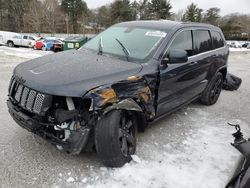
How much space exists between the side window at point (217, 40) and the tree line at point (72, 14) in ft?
154

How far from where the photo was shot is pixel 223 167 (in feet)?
10.8

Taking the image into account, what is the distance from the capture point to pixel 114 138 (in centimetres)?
281

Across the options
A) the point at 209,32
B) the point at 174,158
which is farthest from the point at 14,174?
the point at 209,32

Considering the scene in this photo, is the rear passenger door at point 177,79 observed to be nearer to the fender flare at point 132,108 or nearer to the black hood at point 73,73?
the fender flare at point 132,108

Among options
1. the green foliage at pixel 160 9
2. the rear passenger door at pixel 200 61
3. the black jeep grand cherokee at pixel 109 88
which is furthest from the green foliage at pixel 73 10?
the black jeep grand cherokee at pixel 109 88

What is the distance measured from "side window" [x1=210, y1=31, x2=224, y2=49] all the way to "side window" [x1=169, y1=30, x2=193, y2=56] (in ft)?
3.80

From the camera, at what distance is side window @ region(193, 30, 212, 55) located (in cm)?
452

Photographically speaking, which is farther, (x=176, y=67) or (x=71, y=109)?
(x=176, y=67)

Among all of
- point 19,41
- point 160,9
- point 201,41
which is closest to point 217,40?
point 201,41

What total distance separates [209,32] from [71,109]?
3.61 metres

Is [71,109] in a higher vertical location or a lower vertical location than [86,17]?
lower

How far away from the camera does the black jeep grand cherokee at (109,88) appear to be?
271 centimetres

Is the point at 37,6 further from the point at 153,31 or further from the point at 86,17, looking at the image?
the point at 153,31

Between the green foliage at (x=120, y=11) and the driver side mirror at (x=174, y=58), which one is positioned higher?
the green foliage at (x=120, y=11)
